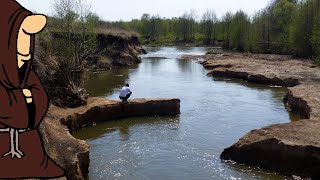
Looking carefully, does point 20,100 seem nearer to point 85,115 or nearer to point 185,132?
point 185,132

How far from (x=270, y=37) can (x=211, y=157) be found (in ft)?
227

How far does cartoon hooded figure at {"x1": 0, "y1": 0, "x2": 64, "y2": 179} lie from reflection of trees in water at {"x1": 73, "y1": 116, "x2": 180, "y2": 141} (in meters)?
18.1

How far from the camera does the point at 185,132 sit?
902 inches

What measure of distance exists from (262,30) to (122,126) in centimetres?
6616

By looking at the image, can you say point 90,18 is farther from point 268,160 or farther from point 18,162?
point 18,162

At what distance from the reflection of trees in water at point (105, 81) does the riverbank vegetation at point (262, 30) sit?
20952 millimetres

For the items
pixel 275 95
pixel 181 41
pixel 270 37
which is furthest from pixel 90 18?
pixel 181 41

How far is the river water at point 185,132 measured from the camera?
16809mm

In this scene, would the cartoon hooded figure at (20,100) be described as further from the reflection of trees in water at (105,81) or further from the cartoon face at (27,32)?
the reflection of trees in water at (105,81)

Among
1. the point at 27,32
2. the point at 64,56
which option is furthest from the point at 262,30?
the point at 27,32

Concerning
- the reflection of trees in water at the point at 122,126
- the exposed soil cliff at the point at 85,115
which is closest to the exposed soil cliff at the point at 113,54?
the exposed soil cliff at the point at 85,115

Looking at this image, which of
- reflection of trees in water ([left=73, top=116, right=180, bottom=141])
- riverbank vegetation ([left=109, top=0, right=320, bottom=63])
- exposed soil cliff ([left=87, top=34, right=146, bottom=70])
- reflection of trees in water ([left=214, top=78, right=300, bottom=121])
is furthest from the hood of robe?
exposed soil cliff ([left=87, top=34, right=146, bottom=70])

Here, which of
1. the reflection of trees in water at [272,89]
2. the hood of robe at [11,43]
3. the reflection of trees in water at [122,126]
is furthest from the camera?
the reflection of trees in water at [272,89]

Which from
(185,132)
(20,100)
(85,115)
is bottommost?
(185,132)
